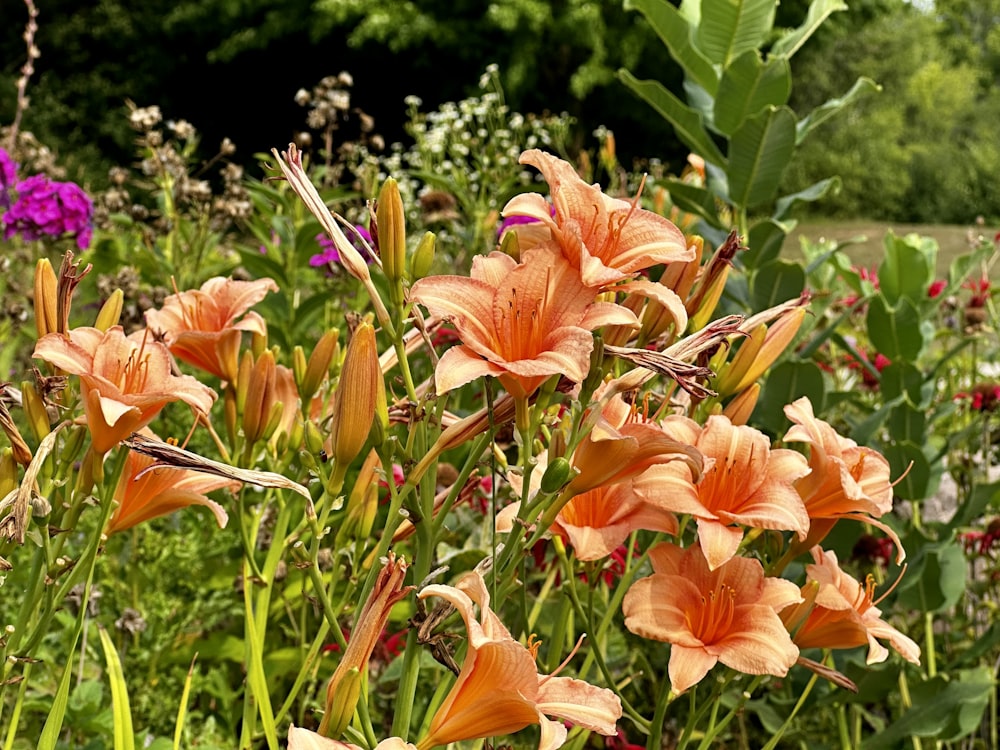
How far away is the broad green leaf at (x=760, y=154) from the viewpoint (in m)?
1.73

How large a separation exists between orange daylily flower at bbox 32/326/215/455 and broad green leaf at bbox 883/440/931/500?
1.35 m

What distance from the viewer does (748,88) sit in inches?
70.0

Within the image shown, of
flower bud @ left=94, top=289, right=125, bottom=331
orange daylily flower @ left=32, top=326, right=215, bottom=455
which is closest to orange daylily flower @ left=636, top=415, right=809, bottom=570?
orange daylily flower @ left=32, top=326, right=215, bottom=455

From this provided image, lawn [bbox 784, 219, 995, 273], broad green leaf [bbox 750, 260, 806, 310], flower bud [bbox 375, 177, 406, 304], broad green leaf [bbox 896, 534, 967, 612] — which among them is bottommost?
lawn [bbox 784, 219, 995, 273]

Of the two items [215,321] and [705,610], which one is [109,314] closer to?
[215,321]

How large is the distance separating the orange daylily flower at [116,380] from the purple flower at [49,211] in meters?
1.64

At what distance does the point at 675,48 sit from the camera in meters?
1.85

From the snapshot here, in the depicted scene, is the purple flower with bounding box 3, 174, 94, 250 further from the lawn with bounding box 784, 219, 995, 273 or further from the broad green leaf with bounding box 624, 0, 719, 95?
the lawn with bounding box 784, 219, 995, 273

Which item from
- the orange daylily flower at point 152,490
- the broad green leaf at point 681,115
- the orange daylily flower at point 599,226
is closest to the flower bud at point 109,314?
the orange daylily flower at point 152,490

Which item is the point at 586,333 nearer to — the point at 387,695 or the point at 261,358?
the point at 261,358

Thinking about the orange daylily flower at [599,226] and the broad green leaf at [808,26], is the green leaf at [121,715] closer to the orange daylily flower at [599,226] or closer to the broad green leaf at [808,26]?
the orange daylily flower at [599,226]

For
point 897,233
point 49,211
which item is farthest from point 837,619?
point 897,233

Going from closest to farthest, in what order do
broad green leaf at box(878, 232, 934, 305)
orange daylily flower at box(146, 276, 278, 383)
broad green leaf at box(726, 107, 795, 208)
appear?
orange daylily flower at box(146, 276, 278, 383) < broad green leaf at box(726, 107, 795, 208) < broad green leaf at box(878, 232, 934, 305)

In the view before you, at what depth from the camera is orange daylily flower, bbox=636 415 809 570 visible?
0.93 m
